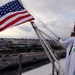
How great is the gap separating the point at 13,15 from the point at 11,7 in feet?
0.78

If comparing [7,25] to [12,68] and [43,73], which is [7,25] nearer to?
[43,73]

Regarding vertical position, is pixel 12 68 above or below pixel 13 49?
above

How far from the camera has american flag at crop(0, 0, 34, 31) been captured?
566 centimetres

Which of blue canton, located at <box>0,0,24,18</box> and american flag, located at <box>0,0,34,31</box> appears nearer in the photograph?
american flag, located at <box>0,0,34,31</box>

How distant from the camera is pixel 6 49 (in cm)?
5062

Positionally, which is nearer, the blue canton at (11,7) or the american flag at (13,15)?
the american flag at (13,15)

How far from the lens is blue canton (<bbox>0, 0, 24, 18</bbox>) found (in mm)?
5773

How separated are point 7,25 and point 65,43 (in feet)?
5.84

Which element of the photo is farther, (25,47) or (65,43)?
(25,47)

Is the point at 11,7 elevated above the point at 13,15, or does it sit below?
above

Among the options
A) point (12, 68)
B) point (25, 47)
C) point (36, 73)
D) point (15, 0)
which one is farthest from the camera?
point (25, 47)

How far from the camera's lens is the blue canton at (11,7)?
5.77m

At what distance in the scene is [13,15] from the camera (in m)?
5.82

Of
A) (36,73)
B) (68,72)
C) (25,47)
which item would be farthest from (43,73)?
(25,47)
